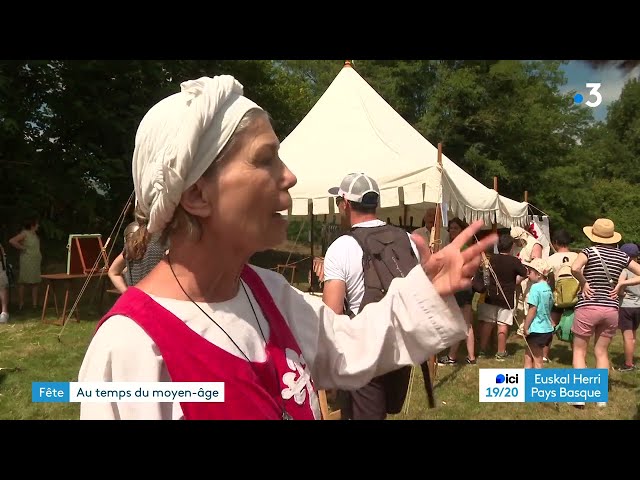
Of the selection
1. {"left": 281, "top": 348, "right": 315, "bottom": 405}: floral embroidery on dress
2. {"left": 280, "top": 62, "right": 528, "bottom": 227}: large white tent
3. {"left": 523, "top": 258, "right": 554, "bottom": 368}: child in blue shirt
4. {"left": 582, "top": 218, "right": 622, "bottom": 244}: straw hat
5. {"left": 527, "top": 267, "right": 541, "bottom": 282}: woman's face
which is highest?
{"left": 280, "top": 62, "right": 528, "bottom": 227}: large white tent

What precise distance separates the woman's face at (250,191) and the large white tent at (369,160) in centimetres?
314

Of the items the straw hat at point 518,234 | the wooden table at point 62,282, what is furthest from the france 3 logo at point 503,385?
the wooden table at point 62,282

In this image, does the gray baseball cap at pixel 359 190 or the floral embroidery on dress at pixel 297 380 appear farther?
the gray baseball cap at pixel 359 190

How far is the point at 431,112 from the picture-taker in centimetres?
1309

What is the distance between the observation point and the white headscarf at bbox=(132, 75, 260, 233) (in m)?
0.77

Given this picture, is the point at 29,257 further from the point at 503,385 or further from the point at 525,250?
the point at 503,385

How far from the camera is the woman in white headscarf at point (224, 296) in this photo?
2.49 feet

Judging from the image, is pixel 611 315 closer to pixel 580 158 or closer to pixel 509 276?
pixel 509 276

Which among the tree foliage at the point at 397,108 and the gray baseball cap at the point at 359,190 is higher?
the tree foliage at the point at 397,108

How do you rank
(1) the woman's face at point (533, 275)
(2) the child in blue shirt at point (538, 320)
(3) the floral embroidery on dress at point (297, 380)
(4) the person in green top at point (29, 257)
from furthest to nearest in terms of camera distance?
(4) the person in green top at point (29, 257) → (1) the woman's face at point (533, 275) → (2) the child in blue shirt at point (538, 320) → (3) the floral embroidery on dress at point (297, 380)

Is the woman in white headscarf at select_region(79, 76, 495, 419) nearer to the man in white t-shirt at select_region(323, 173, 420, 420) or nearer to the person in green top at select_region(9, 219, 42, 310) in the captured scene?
the man in white t-shirt at select_region(323, 173, 420, 420)

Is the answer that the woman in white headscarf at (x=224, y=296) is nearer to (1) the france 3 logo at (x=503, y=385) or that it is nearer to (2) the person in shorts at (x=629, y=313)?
(1) the france 3 logo at (x=503, y=385)

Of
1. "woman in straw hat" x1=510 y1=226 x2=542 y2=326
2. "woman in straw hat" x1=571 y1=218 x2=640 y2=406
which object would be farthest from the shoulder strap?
"woman in straw hat" x1=510 y1=226 x2=542 y2=326

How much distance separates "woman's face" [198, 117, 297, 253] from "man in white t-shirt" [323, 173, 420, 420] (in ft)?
4.72
